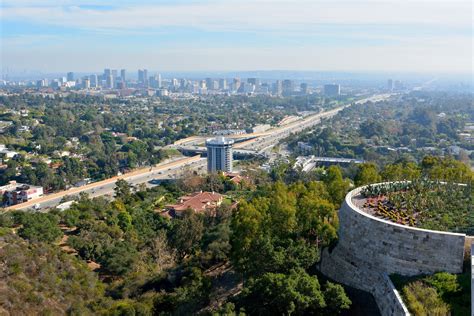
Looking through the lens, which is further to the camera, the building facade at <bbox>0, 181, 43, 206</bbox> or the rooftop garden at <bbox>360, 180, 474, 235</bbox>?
the building facade at <bbox>0, 181, 43, 206</bbox>

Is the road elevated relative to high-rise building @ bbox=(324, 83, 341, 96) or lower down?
lower down

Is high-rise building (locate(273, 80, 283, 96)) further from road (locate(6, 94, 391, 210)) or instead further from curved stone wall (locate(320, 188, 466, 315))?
curved stone wall (locate(320, 188, 466, 315))

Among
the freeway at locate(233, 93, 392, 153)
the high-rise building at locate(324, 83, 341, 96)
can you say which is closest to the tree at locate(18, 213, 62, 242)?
the freeway at locate(233, 93, 392, 153)

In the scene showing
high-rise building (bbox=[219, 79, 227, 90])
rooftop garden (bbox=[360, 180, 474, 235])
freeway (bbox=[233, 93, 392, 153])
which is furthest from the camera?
high-rise building (bbox=[219, 79, 227, 90])

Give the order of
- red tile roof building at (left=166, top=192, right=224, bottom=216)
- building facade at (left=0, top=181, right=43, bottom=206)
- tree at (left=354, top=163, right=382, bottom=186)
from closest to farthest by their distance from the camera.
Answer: tree at (left=354, top=163, right=382, bottom=186) < red tile roof building at (left=166, top=192, right=224, bottom=216) < building facade at (left=0, top=181, right=43, bottom=206)

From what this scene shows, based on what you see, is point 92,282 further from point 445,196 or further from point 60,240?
point 445,196

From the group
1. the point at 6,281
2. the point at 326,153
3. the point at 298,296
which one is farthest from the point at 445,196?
the point at 326,153

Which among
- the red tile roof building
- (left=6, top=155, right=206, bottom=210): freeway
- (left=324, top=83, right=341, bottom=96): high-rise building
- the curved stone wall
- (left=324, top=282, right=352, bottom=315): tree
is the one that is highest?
(left=324, top=83, right=341, bottom=96): high-rise building

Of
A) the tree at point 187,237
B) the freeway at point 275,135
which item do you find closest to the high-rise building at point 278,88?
the freeway at point 275,135
